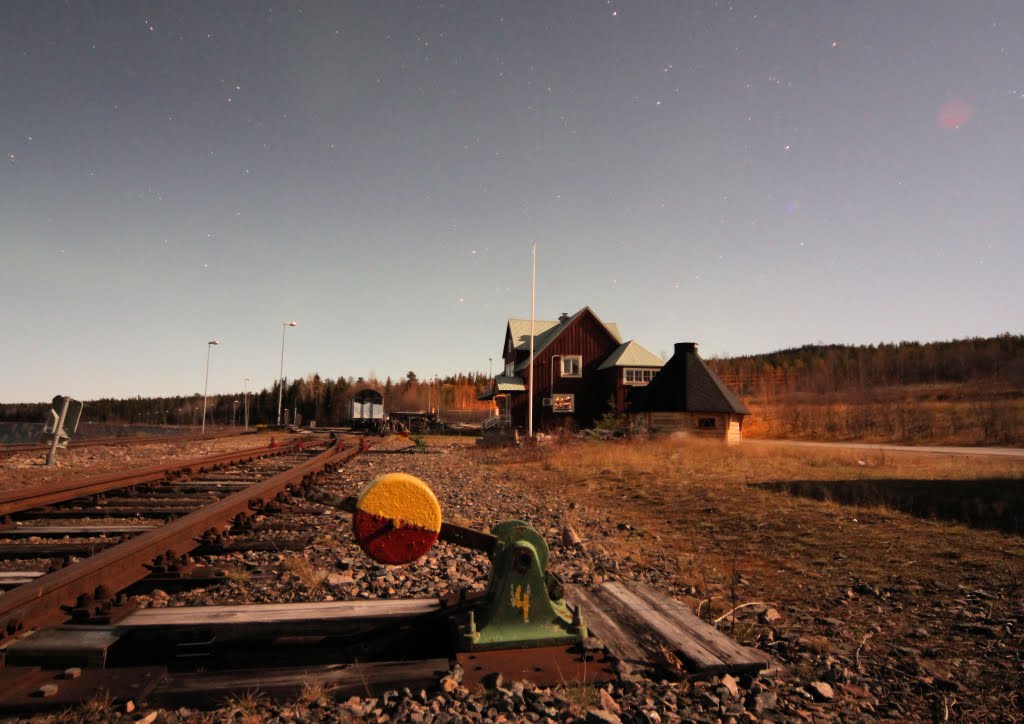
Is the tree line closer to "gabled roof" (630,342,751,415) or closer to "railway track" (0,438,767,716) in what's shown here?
"gabled roof" (630,342,751,415)

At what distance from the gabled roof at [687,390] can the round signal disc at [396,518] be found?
25420mm

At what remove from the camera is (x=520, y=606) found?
8.00 ft

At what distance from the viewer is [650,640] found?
2.67 m

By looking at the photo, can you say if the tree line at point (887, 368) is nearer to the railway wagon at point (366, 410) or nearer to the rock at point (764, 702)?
the railway wagon at point (366, 410)

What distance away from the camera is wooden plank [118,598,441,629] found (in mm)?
2523

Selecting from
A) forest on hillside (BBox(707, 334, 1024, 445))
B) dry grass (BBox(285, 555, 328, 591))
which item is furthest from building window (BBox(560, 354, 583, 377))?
dry grass (BBox(285, 555, 328, 591))

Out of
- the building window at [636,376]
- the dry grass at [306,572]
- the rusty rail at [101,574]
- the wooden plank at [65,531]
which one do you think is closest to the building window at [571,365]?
the building window at [636,376]

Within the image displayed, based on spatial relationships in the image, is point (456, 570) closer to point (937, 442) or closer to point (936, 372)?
point (937, 442)

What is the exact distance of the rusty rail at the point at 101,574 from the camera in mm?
2709

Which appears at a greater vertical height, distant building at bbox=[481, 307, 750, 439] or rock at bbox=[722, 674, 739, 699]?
distant building at bbox=[481, 307, 750, 439]

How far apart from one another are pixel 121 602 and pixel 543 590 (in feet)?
8.69

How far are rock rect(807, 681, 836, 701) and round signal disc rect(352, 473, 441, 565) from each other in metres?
1.91

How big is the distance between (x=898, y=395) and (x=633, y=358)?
36.3m

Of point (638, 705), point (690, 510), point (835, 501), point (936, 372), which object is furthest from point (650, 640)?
point (936, 372)
